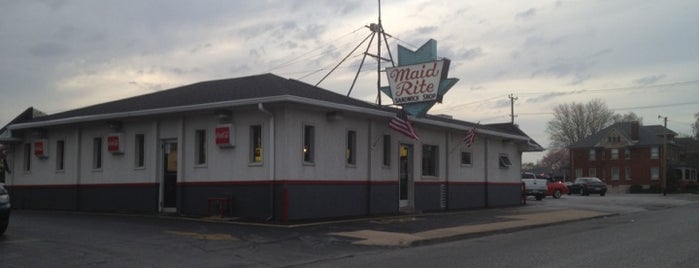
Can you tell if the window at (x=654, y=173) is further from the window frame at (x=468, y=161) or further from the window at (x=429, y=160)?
the window at (x=429, y=160)

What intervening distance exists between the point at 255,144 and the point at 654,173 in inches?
2792

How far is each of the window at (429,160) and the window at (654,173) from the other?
6202 centimetres

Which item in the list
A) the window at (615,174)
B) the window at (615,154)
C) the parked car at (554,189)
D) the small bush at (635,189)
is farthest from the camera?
the window at (615,174)

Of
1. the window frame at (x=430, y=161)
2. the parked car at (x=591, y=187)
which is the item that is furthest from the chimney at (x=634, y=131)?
the window frame at (x=430, y=161)

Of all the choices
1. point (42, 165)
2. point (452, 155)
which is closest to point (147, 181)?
point (42, 165)

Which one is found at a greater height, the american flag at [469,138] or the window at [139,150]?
the american flag at [469,138]

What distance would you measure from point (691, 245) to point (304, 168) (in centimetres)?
973

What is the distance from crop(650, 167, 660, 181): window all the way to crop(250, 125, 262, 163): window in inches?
2756

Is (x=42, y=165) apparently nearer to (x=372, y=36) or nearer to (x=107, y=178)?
(x=107, y=178)

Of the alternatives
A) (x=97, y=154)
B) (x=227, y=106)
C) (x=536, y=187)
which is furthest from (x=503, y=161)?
(x=97, y=154)

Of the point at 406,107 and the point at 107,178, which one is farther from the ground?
the point at 406,107

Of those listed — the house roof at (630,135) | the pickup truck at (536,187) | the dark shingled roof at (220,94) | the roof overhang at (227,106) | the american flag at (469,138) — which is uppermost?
the house roof at (630,135)

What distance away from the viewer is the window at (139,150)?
2125 centimetres

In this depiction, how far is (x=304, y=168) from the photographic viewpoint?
1841 cm
